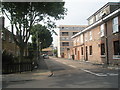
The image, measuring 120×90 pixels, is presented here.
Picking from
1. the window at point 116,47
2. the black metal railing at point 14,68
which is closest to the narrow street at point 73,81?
the black metal railing at point 14,68

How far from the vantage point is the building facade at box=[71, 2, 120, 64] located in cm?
2391

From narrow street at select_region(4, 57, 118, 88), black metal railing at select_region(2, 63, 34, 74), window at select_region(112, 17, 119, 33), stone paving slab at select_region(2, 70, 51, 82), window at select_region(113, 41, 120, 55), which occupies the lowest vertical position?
stone paving slab at select_region(2, 70, 51, 82)

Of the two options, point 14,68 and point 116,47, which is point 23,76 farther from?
point 116,47

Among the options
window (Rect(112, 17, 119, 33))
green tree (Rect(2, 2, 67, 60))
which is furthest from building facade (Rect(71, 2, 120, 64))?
green tree (Rect(2, 2, 67, 60))

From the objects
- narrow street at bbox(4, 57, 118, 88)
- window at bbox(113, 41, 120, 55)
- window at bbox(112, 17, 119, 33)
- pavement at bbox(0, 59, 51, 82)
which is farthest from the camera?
window at bbox(112, 17, 119, 33)

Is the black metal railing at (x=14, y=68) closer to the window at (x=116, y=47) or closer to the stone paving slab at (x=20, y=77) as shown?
the stone paving slab at (x=20, y=77)

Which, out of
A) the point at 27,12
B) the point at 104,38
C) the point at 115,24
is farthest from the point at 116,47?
the point at 27,12

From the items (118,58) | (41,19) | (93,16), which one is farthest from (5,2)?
(93,16)

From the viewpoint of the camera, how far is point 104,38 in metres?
27.6

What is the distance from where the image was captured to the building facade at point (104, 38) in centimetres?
2391

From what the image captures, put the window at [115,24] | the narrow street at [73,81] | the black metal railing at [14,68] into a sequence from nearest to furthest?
the narrow street at [73,81]
the black metal railing at [14,68]
the window at [115,24]

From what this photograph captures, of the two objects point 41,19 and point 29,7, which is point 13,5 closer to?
point 29,7

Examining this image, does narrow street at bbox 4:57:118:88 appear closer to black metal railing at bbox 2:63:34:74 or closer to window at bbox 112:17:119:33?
black metal railing at bbox 2:63:34:74

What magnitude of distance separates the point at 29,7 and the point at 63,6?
3653 mm
